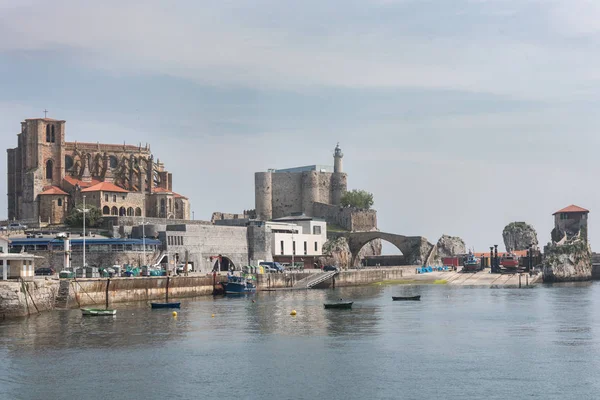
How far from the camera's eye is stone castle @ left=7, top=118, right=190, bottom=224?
393ft

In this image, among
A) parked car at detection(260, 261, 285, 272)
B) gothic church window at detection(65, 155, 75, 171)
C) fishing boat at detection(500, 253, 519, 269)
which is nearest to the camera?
parked car at detection(260, 261, 285, 272)

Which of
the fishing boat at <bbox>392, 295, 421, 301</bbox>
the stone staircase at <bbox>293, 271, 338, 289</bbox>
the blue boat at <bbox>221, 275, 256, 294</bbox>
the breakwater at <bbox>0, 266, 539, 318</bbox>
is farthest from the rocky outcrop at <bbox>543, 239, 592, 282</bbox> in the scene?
the blue boat at <bbox>221, 275, 256, 294</bbox>

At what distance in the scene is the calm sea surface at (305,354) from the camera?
41.0 meters

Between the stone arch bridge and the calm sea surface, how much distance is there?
63963 mm

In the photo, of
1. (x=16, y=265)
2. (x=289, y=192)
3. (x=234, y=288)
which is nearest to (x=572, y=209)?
(x=289, y=192)

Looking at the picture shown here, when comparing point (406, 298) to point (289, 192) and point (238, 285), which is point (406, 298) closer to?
point (238, 285)

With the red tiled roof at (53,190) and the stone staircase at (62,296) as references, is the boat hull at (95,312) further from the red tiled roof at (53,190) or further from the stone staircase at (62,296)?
the red tiled roof at (53,190)

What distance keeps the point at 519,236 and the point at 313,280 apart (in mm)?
71553

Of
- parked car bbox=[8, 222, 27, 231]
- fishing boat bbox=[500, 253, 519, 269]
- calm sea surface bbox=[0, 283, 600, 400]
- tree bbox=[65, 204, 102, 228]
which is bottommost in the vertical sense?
calm sea surface bbox=[0, 283, 600, 400]

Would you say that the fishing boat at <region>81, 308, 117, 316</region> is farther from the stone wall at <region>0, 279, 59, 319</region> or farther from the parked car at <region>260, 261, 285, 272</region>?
the parked car at <region>260, 261, 285, 272</region>

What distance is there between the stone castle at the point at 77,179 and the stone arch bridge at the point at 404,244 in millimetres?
27434

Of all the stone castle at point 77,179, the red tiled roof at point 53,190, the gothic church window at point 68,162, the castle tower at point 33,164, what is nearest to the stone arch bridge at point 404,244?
the stone castle at point 77,179

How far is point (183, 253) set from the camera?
102000mm

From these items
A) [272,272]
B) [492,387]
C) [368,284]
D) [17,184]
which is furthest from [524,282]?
[492,387]
